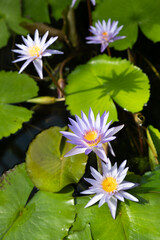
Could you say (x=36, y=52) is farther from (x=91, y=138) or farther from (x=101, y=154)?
(x=101, y=154)

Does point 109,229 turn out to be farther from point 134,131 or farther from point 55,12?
point 55,12

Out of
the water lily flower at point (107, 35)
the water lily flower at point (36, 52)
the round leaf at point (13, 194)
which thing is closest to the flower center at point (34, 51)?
the water lily flower at point (36, 52)

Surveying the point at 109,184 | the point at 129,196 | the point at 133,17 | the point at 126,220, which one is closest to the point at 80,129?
the point at 109,184

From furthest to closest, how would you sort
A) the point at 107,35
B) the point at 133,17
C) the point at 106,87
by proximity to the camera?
the point at 133,17 → the point at 106,87 → the point at 107,35

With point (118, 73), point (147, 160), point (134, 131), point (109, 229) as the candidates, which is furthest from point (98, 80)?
point (109, 229)

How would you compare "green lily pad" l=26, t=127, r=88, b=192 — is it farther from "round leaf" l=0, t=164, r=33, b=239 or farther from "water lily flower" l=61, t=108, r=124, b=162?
"water lily flower" l=61, t=108, r=124, b=162

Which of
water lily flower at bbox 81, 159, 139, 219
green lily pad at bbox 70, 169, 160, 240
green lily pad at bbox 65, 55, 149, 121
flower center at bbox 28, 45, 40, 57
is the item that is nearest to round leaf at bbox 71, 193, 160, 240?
green lily pad at bbox 70, 169, 160, 240
